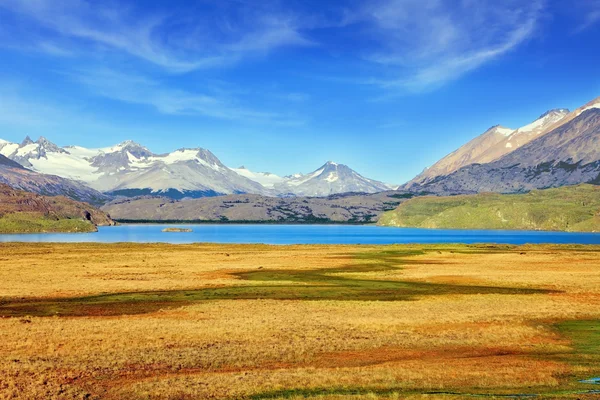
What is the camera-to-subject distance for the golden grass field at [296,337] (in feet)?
97.2

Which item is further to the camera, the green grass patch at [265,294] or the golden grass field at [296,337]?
the green grass patch at [265,294]

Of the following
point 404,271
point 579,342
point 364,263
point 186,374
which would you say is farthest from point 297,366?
point 364,263

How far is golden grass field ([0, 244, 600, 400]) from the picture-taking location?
97.2 ft

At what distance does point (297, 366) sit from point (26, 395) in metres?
14.3

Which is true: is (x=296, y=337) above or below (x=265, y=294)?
above

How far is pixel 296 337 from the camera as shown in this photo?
140 ft

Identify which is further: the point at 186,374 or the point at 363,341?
the point at 363,341

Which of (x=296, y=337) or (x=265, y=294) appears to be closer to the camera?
(x=296, y=337)

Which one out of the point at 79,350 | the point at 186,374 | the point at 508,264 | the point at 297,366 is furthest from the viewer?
the point at 508,264

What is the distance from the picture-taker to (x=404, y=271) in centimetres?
10281

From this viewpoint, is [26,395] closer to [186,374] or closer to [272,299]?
[186,374]

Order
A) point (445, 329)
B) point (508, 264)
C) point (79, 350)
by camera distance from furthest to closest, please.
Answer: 1. point (508, 264)
2. point (445, 329)
3. point (79, 350)

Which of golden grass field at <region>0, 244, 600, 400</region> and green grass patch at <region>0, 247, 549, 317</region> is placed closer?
golden grass field at <region>0, 244, 600, 400</region>

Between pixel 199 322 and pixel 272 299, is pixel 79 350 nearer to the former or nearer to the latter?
pixel 199 322
